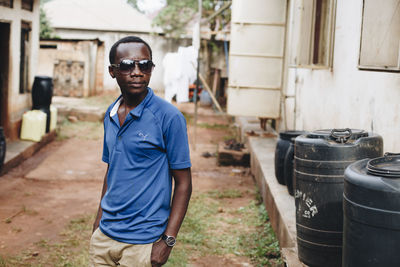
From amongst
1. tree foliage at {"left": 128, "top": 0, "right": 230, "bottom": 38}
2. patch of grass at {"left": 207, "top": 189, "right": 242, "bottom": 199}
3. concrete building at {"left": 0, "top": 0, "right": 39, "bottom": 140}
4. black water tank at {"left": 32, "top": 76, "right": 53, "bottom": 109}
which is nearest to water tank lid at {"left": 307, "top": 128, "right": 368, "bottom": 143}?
patch of grass at {"left": 207, "top": 189, "right": 242, "bottom": 199}

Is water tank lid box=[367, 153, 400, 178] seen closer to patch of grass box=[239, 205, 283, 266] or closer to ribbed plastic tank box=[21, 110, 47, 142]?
patch of grass box=[239, 205, 283, 266]

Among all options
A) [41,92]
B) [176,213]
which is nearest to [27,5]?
[41,92]

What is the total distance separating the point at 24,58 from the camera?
10156 mm

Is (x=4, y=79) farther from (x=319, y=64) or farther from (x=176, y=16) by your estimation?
(x=176, y=16)

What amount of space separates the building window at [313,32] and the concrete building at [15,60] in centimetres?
500

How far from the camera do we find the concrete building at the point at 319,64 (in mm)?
3727

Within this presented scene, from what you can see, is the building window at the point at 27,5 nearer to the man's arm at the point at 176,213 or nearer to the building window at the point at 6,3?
the building window at the point at 6,3

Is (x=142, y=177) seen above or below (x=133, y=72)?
below

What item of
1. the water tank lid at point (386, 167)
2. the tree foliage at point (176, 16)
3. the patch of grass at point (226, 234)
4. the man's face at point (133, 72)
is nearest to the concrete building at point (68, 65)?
the tree foliage at point (176, 16)

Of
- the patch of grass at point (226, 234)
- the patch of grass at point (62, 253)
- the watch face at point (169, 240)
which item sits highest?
the watch face at point (169, 240)

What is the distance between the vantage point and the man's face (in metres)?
2.40

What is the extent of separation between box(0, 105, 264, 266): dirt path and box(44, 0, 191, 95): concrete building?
10.1 m

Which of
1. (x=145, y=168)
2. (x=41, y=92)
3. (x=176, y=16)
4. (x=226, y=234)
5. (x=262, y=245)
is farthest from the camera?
(x=176, y=16)

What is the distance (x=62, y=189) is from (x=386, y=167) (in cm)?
583
